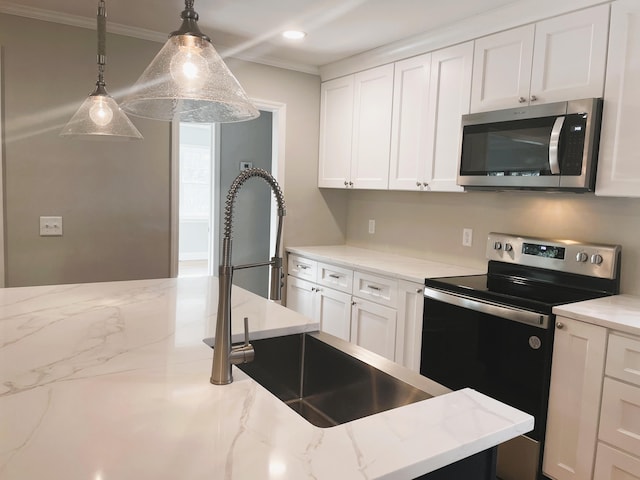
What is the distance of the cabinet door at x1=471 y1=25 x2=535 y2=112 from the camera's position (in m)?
2.50

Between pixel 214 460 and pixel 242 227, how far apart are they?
387 centimetres

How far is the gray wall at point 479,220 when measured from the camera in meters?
2.37

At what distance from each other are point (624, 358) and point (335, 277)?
6.29ft

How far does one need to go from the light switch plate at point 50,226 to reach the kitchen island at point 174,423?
5.76ft

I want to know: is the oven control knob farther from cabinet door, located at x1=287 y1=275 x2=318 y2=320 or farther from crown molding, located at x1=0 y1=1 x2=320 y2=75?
crown molding, located at x1=0 y1=1 x2=320 y2=75

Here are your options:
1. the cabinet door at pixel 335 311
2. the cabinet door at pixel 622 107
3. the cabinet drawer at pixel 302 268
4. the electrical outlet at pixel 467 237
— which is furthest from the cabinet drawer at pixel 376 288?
the cabinet door at pixel 622 107

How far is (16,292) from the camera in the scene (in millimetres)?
1916

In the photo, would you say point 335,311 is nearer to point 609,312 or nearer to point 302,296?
point 302,296

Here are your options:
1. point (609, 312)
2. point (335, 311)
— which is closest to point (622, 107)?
point (609, 312)

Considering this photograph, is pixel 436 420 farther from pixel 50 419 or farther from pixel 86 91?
pixel 86 91

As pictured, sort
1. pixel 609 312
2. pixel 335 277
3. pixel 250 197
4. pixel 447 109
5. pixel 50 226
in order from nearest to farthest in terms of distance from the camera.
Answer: pixel 609 312
pixel 447 109
pixel 50 226
pixel 335 277
pixel 250 197

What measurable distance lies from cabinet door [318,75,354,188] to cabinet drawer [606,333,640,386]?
2.29 m

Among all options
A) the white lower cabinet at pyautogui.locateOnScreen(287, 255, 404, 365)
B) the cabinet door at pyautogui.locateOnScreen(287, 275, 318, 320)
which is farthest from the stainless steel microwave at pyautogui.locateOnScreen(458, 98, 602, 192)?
the cabinet door at pyautogui.locateOnScreen(287, 275, 318, 320)

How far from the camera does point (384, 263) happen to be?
3.24 meters
